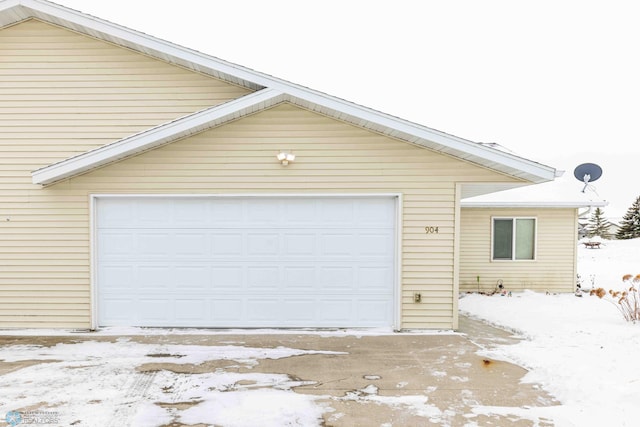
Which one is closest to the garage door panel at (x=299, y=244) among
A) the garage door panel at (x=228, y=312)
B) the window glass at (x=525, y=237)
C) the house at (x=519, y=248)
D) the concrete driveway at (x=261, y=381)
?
the garage door panel at (x=228, y=312)

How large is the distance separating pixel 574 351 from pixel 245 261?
17.0ft

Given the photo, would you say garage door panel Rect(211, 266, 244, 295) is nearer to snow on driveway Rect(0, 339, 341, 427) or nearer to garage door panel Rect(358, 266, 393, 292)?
snow on driveway Rect(0, 339, 341, 427)

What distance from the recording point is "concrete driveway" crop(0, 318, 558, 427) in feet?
12.2

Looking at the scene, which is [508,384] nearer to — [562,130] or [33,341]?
[33,341]

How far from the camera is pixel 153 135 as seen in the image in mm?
6117

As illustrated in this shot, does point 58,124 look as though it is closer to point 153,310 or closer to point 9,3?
point 9,3

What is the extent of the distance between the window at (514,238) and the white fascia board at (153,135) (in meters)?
7.74

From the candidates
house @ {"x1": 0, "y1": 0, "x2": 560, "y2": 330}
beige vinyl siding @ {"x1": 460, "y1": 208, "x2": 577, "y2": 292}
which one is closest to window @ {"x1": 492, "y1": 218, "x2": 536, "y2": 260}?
beige vinyl siding @ {"x1": 460, "y1": 208, "x2": 577, "y2": 292}

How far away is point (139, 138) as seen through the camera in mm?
6109

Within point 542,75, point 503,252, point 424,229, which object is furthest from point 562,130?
point 424,229

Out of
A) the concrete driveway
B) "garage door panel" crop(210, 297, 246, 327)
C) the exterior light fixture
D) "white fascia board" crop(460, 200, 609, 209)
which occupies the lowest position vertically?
the concrete driveway

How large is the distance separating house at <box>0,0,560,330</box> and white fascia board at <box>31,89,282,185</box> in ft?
0.88

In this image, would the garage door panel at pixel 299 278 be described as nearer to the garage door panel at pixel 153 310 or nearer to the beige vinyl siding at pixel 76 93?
the garage door panel at pixel 153 310

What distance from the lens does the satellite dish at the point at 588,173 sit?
1257 centimetres
